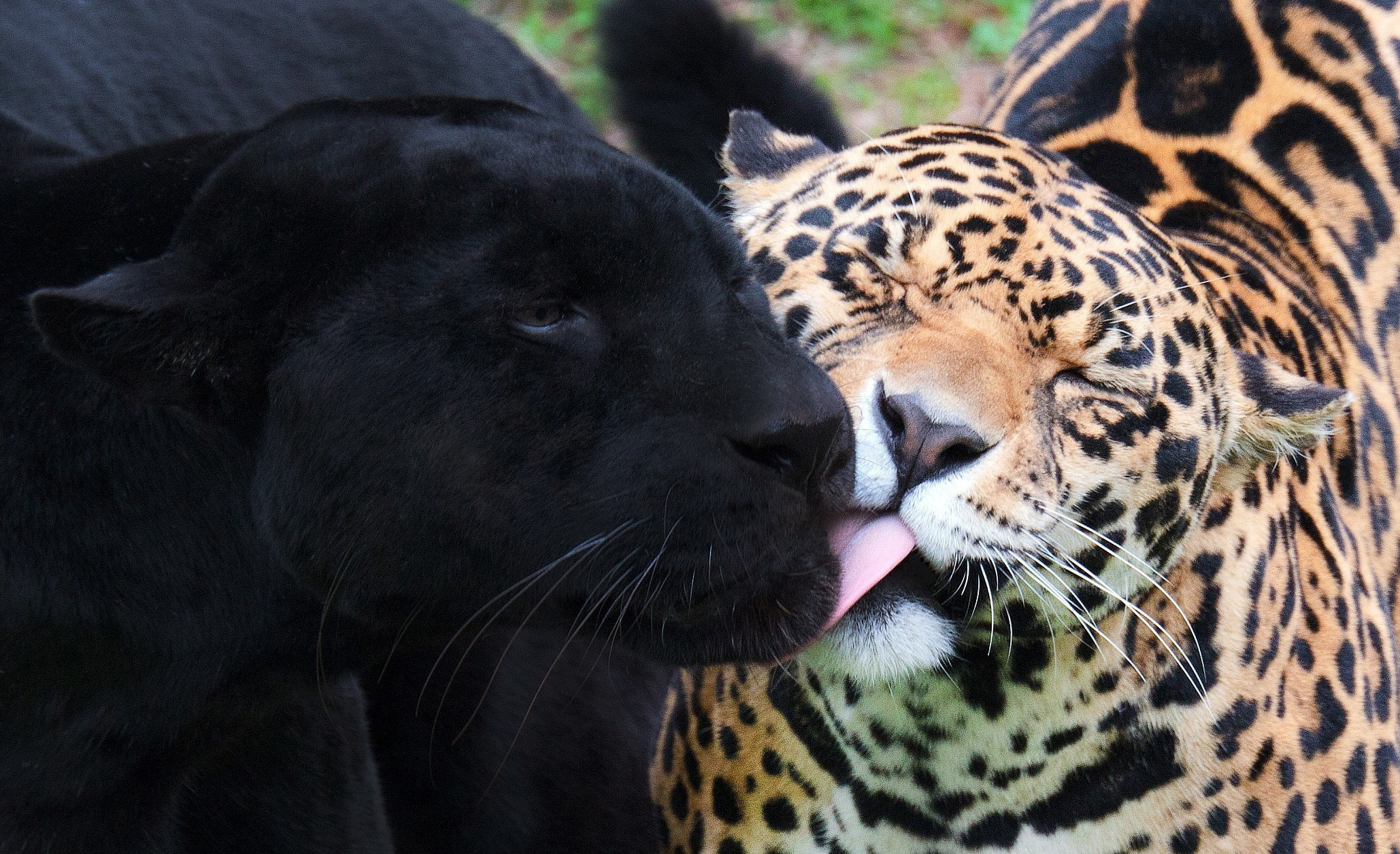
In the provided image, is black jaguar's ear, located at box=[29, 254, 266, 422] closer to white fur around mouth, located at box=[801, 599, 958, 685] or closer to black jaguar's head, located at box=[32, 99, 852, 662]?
black jaguar's head, located at box=[32, 99, 852, 662]

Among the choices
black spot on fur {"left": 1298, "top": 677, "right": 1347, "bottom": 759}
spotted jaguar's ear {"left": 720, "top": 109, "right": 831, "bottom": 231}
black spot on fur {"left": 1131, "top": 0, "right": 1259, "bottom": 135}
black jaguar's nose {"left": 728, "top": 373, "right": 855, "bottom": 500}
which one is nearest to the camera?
black jaguar's nose {"left": 728, "top": 373, "right": 855, "bottom": 500}

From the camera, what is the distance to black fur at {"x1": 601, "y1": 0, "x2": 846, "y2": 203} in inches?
169

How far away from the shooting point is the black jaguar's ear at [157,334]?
1990mm

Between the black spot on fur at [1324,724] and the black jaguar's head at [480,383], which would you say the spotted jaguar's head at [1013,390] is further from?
the black spot on fur at [1324,724]

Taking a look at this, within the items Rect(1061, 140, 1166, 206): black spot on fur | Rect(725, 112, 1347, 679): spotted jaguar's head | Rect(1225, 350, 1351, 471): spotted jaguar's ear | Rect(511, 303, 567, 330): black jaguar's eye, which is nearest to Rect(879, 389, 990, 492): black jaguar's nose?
Rect(725, 112, 1347, 679): spotted jaguar's head

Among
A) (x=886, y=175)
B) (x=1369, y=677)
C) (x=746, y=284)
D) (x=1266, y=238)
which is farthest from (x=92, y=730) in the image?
(x=1266, y=238)

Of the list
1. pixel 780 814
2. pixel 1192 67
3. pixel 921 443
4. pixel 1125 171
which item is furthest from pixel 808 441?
pixel 1192 67

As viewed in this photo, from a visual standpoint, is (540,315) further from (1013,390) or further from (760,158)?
(760,158)

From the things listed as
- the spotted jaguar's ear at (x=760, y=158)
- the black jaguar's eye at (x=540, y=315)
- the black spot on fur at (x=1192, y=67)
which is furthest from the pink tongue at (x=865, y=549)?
the black spot on fur at (x=1192, y=67)

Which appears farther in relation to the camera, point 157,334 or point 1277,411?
point 1277,411

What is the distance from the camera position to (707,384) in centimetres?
217

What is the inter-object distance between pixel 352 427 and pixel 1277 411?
1.48 m

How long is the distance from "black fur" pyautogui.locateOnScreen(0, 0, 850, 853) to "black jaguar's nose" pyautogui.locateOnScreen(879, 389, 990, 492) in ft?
0.25

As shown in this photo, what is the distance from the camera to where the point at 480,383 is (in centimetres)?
214
